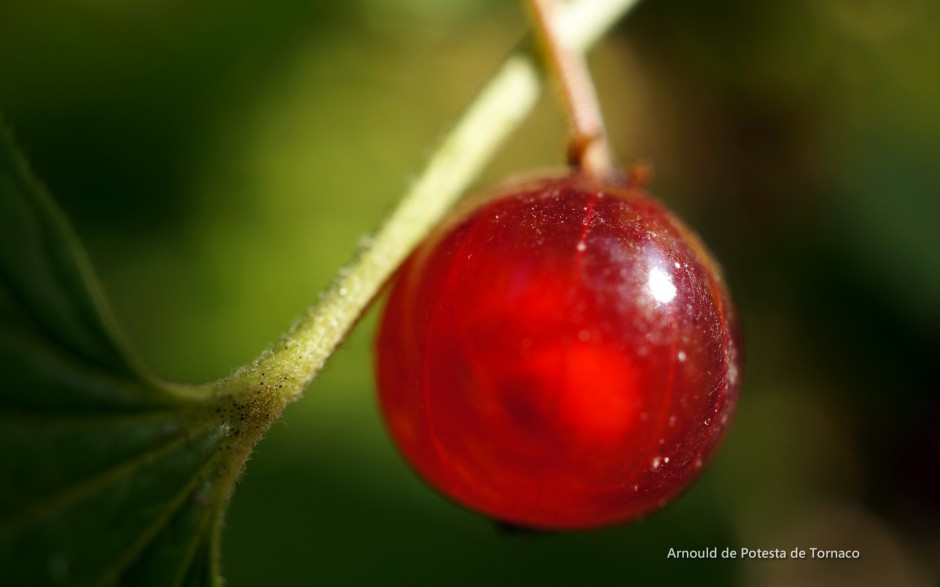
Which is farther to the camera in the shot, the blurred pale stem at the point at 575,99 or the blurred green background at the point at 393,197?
the blurred green background at the point at 393,197

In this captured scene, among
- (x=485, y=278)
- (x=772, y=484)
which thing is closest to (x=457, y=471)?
(x=485, y=278)

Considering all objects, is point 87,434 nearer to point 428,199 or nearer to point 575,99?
point 428,199

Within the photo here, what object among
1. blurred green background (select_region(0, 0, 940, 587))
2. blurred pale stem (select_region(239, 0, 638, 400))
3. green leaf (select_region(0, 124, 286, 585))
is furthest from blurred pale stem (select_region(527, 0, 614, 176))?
blurred green background (select_region(0, 0, 940, 587))

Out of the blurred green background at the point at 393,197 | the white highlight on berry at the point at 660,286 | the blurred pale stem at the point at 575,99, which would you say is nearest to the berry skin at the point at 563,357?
the white highlight on berry at the point at 660,286

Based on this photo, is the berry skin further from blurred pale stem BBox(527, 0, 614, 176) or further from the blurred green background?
the blurred green background

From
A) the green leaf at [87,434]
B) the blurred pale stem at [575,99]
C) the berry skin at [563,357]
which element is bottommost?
the green leaf at [87,434]

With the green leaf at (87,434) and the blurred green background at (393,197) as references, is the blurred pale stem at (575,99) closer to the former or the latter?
the green leaf at (87,434)
